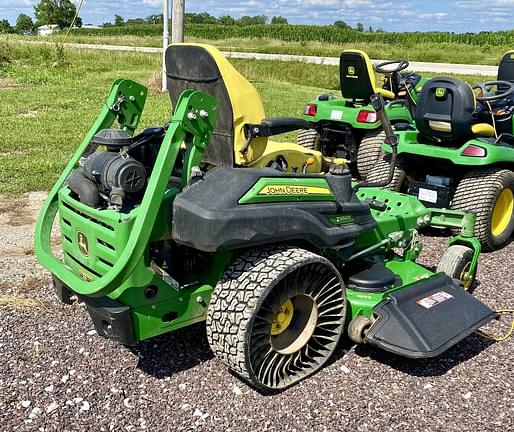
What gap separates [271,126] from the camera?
3328 millimetres

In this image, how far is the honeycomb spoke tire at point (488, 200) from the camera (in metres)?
4.96

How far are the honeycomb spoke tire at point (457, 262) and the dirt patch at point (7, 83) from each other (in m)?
13.2

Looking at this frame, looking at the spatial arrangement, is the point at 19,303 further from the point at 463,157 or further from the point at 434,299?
the point at 463,157

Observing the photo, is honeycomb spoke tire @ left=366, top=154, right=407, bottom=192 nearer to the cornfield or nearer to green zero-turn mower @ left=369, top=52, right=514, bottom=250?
green zero-turn mower @ left=369, top=52, right=514, bottom=250

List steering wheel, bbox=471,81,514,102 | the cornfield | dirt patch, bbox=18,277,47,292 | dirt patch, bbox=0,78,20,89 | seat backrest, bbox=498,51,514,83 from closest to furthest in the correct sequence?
dirt patch, bbox=18,277,47,292
steering wheel, bbox=471,81,514,102
seat backrest, bbox=498,51,514,83
dirt patch, bbox=0,78,20,89
the cornfield

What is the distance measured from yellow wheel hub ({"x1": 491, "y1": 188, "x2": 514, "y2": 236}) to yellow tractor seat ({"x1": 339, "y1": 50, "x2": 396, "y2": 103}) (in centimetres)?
211

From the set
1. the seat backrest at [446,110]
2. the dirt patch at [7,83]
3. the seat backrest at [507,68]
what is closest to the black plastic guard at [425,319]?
the seat backrest at [446,110]

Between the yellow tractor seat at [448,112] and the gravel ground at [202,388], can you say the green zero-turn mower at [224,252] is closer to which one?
the gravel ground at [202,388]

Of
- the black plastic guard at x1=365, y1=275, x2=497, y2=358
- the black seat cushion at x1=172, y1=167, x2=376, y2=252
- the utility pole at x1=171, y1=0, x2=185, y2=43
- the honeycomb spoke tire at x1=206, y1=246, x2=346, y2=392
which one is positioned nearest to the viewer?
the black seat cushion at x1=172, y1=167, x2=376, y2=252

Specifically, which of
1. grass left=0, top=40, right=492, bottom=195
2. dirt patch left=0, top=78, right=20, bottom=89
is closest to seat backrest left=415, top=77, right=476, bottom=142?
grass left=0, top=40, right=492, bottom=195

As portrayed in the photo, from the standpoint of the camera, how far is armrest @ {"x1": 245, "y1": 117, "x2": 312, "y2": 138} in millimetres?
3287

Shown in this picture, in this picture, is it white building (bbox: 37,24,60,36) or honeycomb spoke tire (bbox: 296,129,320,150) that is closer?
honeycomb spoke tire (bbox: 296,129,320,150)

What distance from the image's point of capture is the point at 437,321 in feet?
10.3

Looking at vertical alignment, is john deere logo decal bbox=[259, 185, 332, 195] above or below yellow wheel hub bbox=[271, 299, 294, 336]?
above
